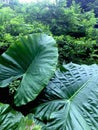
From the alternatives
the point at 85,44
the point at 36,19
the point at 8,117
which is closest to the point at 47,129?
the point at 8,117

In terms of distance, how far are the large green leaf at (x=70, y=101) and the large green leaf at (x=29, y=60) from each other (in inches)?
9.1

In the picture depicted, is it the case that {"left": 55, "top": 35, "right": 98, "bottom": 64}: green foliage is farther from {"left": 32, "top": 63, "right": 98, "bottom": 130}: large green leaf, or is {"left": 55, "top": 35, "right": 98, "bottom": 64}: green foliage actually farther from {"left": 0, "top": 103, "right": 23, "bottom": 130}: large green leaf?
{"left": 0, "top": 103, "right": 23, "bottom": 130}: large green leaf

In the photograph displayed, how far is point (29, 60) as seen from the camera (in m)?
2.29

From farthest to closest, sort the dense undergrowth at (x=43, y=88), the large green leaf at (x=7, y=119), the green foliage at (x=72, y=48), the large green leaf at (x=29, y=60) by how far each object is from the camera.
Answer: the green foliage at (x=72, y=48)
the large green leaf at (x=29, y=60)
the dense undergrowth at (x=43, y=88)
the large green leaf at (x=7, y=119)

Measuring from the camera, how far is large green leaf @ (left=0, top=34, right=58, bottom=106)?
7.07 ft

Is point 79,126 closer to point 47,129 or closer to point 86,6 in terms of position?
point 47,129

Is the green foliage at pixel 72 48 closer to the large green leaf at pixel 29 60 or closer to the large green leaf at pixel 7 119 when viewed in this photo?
the large green leaf at pixel 29 60

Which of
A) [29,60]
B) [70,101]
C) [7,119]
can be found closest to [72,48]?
[29,60]

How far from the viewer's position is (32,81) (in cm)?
211

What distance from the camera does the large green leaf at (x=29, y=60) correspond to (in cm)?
216

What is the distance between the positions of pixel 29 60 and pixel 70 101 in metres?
0.57

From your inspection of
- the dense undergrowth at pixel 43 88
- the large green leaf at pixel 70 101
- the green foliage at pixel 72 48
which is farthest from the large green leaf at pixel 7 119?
the green foliage at pixel 72 48

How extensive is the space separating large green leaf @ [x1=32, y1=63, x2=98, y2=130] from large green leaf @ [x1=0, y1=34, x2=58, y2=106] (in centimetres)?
23

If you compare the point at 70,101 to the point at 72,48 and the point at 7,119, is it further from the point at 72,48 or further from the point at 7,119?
the point at 72,48
